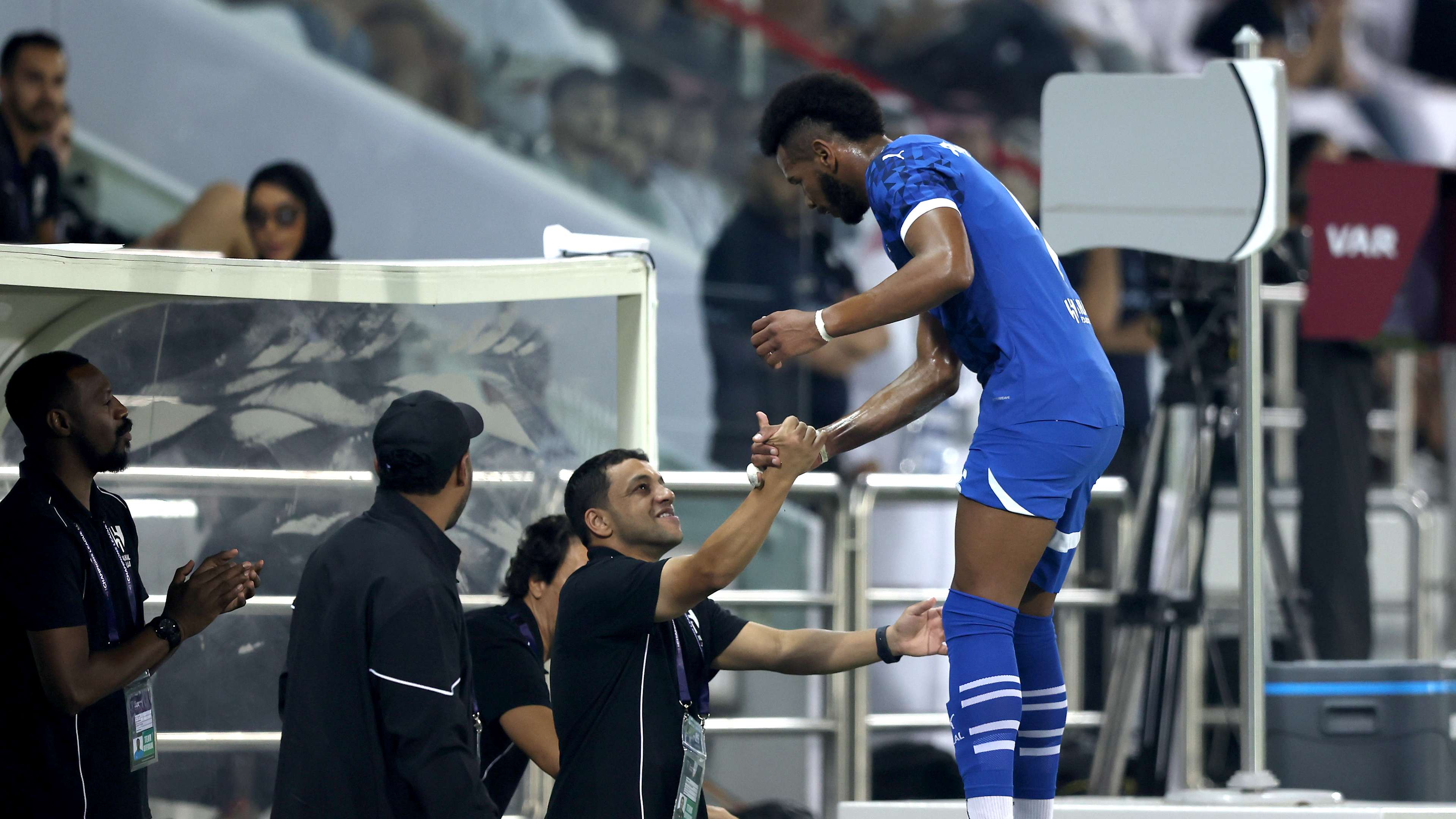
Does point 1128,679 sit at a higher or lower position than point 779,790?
higher

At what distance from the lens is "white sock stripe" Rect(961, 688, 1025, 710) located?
9.68 feet

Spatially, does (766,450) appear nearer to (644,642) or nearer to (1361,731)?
(644,642)

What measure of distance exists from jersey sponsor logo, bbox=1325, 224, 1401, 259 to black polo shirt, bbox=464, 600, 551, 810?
9.61 ft

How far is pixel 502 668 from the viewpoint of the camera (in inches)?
150

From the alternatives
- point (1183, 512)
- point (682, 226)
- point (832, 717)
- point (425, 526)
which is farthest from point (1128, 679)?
point (425, 526)

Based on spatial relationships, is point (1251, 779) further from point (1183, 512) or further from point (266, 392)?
point (266, 392)

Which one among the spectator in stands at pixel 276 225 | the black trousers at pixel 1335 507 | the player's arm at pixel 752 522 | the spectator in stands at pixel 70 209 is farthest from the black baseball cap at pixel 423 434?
the black trousers at pixel 1335 507

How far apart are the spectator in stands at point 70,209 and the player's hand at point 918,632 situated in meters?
3.18

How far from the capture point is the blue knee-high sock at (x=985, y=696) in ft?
9.68

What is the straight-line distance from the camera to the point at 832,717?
5.21 m

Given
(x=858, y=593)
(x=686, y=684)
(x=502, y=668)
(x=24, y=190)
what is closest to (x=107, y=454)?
(x=502, y=668)

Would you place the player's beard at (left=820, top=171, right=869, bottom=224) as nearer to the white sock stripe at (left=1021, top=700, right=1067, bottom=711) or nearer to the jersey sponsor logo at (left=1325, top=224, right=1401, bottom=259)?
the white sock stripe at (left=1021, top=700, right=1067, bottom=711)

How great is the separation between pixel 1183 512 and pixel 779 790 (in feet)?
5.07

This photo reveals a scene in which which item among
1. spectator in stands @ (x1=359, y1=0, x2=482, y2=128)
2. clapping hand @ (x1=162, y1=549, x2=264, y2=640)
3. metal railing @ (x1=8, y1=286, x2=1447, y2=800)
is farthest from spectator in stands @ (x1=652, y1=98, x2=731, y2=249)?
clapping hand @ (x1=162, y1=549, x2=264, y2=640)
